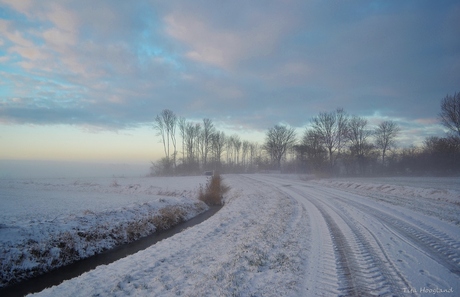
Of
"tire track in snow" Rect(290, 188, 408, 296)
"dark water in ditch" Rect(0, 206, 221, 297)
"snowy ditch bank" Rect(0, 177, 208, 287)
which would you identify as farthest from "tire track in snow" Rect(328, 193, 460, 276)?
"snowy ditch bank" Rect(0, 177, 208, 287)

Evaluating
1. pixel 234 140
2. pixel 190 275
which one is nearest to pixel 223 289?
pixel 190 275

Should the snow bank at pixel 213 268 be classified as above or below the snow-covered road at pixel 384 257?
below

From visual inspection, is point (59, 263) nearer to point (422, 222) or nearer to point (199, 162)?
point (422, 222)

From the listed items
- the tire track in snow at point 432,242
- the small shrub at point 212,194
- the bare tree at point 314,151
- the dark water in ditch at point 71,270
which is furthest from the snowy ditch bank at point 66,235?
the bare tree at point 314,151

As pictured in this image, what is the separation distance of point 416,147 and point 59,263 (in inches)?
2829

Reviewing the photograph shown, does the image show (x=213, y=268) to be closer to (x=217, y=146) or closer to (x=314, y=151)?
(x=314, y=151)

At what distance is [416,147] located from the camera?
58.3m

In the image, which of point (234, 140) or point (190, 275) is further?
point (234, 140)

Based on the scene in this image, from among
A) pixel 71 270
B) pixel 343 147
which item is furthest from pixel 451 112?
pixel 71 270

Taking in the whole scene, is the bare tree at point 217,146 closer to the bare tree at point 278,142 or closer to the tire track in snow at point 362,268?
the bare tree at point 278,142

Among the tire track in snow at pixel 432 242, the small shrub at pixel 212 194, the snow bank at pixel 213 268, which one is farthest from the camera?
the small shrub at pixel 212 194

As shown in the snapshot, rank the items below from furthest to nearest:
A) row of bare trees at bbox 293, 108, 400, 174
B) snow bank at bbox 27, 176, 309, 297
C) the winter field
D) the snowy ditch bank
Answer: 1. row of bare trees at bbox 293, 108, 400, 174
2. the snowy ditch bank
3. snow bank at bbox 27, 176, 309, 297
4. the winter field

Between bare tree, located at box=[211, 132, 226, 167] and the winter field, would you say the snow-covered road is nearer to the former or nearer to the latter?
the winter field

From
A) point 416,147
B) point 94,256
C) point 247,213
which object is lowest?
point 94,256
